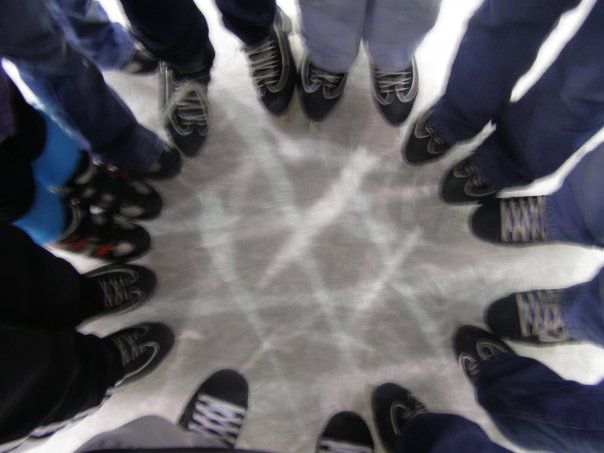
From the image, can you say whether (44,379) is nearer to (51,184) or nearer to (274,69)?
(51,184)

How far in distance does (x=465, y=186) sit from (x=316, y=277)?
15.6 inches

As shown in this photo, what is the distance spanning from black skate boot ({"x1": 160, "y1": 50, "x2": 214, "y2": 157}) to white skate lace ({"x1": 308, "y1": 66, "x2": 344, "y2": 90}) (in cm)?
24

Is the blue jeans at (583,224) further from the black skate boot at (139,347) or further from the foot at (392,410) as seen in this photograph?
the black skate boot at (139,347)

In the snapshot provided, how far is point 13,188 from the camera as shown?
673 mm

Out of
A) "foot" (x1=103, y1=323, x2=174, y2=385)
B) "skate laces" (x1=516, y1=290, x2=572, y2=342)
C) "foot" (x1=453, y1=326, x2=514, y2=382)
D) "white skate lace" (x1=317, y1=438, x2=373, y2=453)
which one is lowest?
"white skate lace" (x1=317, y1=438, x2=373, y2=453)

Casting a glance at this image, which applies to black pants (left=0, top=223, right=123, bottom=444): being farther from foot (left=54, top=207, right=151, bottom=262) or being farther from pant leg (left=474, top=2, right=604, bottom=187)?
pant leg (left=474, top=2, right=604, bottom=187)

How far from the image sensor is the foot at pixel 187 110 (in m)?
1.03

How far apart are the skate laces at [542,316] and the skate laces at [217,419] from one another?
0.64 m

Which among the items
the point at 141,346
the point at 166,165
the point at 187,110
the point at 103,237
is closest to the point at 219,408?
the point at 141,346

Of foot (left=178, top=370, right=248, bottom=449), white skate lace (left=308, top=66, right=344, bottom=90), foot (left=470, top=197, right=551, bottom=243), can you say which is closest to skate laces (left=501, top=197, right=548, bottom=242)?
foot (left=470, top=197, right=551, bottom=243)

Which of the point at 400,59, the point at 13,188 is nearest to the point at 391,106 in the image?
the point at 400,59

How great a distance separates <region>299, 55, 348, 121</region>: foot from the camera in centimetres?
100

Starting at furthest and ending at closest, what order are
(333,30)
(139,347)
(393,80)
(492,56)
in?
(393,80)
(139,347)
(333,30)
(492,56)

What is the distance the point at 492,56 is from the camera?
72 cm
